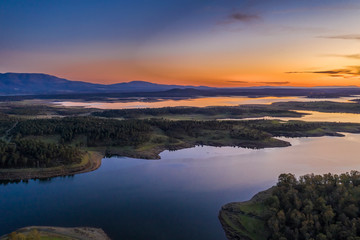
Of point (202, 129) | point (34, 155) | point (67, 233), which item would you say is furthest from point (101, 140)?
point (67, 233)

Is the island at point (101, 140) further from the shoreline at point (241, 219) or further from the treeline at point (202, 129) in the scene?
the shoreline at point (241, 219)

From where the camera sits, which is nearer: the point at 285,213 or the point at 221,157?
the point at 285,213

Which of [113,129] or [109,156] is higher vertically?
[113,129]

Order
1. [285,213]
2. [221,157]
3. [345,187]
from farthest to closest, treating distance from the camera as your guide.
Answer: [221,157], [345,187], [285,213]

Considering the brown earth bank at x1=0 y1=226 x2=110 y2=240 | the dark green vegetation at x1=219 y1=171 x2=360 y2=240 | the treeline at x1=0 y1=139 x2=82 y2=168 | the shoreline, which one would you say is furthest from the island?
the dark green vegetation at x1=219 y1=171 x2=360 y2=240

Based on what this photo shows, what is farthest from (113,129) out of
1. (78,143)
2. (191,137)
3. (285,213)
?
(285,213)

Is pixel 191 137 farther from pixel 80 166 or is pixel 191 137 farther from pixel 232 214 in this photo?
pixel 232 214

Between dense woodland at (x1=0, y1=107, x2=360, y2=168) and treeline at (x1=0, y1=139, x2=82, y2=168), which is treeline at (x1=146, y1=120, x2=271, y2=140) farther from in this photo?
treeline at (x1=0, y1=139, x2=82, y2=168)
